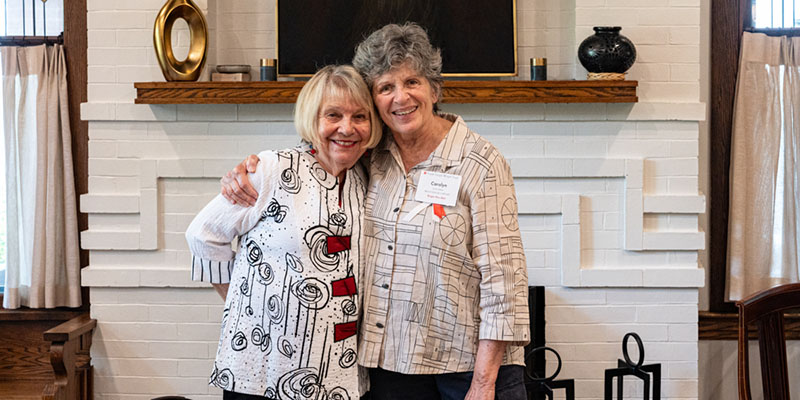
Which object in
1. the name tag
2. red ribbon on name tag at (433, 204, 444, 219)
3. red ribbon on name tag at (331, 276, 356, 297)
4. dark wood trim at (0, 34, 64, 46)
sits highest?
dark wood trim at (0, 34, 64, 46)

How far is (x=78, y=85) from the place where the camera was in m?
3.52

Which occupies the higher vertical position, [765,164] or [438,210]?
[765,164]

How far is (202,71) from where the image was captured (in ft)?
10.8

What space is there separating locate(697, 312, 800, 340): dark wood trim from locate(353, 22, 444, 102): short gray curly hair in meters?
2.22

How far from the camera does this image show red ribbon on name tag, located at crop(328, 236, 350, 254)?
77.1 inches

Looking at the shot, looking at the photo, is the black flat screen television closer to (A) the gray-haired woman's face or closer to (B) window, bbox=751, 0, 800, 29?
(B) window, bbox=751, 0, 800, 29

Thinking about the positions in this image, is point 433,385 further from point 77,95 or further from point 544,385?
point 77,95

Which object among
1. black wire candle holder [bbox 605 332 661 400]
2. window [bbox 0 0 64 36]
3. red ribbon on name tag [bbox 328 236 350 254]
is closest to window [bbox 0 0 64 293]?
window [bbox 0 0 64 36]

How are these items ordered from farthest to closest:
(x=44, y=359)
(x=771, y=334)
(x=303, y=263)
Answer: (x=44, y=359), (x=771, y=334), (x=303, y=263)

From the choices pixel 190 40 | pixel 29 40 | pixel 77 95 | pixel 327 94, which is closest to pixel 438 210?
pixel 327 94

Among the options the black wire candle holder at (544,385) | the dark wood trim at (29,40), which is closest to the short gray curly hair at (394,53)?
the black wire candle holder at (544,385)

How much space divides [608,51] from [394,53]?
1.42 meters

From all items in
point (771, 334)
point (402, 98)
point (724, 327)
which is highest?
point (402, 98)

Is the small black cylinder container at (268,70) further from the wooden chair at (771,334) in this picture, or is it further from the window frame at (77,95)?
the wooden chair at (771,334)
